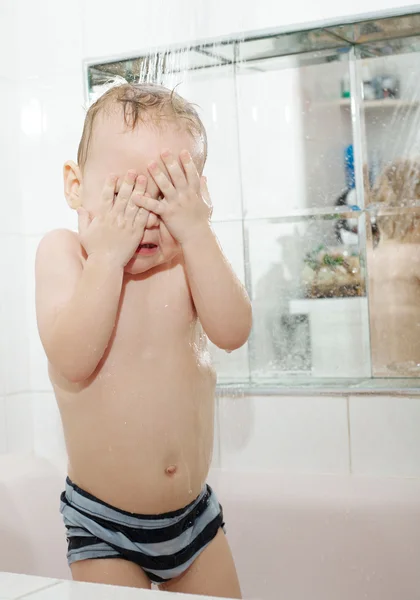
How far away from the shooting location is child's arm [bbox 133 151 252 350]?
82 centimetres

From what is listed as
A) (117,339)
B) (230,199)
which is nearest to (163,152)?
(117,339)

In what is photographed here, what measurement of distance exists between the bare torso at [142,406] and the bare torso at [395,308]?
52 cm

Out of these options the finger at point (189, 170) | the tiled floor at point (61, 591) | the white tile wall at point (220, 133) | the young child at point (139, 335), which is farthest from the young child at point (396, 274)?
the tiled floor at point (61, 591)

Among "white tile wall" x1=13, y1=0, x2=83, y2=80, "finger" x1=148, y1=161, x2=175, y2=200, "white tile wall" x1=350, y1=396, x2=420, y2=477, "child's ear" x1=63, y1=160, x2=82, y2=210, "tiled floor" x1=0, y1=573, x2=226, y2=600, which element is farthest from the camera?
"white tile wall" x1=13, y1=0, x2=83, y2=80

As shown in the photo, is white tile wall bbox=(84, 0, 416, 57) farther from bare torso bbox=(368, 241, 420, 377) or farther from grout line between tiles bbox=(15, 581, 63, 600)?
grout line between tiles bbox=(15, 581, 63, 600)

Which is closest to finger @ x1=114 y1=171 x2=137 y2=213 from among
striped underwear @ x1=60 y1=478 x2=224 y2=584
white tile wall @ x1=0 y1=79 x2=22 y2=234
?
striped underwear @ x1=60 y1=478 x2=224 y2=584

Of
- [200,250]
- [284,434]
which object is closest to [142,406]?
[200,250]

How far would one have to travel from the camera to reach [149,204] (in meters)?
0.82

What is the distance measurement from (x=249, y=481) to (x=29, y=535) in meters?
0.36

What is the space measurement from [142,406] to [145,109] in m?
0.33

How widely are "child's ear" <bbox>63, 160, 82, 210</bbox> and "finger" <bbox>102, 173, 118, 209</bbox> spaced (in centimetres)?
10

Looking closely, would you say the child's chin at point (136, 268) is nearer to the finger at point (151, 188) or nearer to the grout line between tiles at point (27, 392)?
the finger at point (151, 188)

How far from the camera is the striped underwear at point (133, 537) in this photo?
2.90 feet

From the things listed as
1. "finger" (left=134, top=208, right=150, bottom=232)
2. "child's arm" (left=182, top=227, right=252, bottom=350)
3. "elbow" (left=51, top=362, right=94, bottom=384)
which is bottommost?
"elbow" (left=51, top=362, right=94, bottom=384)
